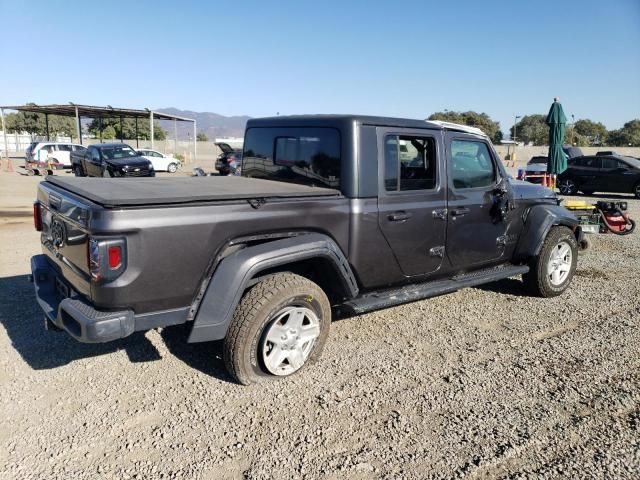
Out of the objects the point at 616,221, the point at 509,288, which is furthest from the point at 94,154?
the point at 509,288

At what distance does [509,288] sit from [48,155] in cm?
2630

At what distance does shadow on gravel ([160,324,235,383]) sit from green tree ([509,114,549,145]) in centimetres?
7741

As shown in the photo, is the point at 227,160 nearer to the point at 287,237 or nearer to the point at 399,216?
the point at 399,216

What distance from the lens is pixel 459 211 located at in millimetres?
4457

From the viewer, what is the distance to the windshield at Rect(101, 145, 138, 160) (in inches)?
856

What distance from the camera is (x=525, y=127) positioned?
259 feet

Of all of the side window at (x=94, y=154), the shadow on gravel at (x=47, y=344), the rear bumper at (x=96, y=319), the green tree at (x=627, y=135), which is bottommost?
the shadow on gravel at (x=47, y=344)

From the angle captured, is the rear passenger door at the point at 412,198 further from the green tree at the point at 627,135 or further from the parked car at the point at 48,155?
the green tree at the point at 627,135

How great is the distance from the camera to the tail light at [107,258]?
9.00 feet

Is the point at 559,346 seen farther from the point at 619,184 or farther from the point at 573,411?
the point at 619,184

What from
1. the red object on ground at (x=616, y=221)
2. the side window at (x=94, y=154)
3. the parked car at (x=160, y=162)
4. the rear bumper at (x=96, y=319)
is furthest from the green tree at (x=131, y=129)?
the rear bumper at (x=96, y=319)

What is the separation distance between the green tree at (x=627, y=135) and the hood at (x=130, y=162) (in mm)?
61990

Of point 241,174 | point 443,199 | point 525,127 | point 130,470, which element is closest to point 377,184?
point 443,199

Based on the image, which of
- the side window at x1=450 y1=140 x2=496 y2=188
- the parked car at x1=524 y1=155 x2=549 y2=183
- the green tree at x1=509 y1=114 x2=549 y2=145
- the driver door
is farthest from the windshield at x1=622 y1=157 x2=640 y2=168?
the green tree at x1=509 y1=114 x2=549 y2=145
